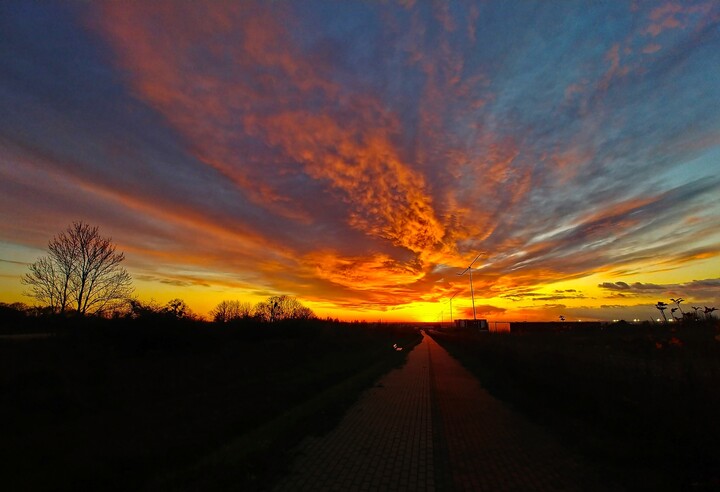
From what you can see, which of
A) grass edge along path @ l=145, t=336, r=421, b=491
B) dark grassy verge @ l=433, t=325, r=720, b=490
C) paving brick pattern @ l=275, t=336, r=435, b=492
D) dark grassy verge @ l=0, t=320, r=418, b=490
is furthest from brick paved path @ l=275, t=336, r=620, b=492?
dark grassy verge @ l=0, t=320, r=418, b=490

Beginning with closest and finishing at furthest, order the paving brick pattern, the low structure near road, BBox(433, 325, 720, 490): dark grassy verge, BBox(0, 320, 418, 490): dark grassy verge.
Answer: BBox(433, 325, 720, 490): dark grassy verge → the paving brick pattern → BBox(0, 320, 418, 490): dark grassy verge → the low structure near road

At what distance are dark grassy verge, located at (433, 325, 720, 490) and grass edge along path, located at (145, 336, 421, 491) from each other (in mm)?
5893

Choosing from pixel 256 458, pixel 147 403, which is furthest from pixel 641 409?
pixel 147 403

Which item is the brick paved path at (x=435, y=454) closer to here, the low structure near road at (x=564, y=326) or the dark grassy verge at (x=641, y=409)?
the dark grassy verge at (x=641, y=409)

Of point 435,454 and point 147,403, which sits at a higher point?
point 147,403

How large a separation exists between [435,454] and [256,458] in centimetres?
360

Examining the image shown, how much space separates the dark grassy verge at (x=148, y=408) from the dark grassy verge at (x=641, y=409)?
615 cm

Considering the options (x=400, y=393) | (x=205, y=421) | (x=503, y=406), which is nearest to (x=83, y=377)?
(x=205, y=421)

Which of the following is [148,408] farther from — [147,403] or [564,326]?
[564,326]

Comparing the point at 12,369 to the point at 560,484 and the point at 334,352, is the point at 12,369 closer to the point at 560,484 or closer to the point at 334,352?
the point at 560,484

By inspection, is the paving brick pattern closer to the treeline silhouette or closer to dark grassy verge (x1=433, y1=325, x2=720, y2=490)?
the treeline silhouette

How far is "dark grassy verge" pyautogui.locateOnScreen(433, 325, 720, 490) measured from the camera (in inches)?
239

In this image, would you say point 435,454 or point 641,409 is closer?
point 641,409

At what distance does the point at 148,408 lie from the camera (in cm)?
Answer: 1284
